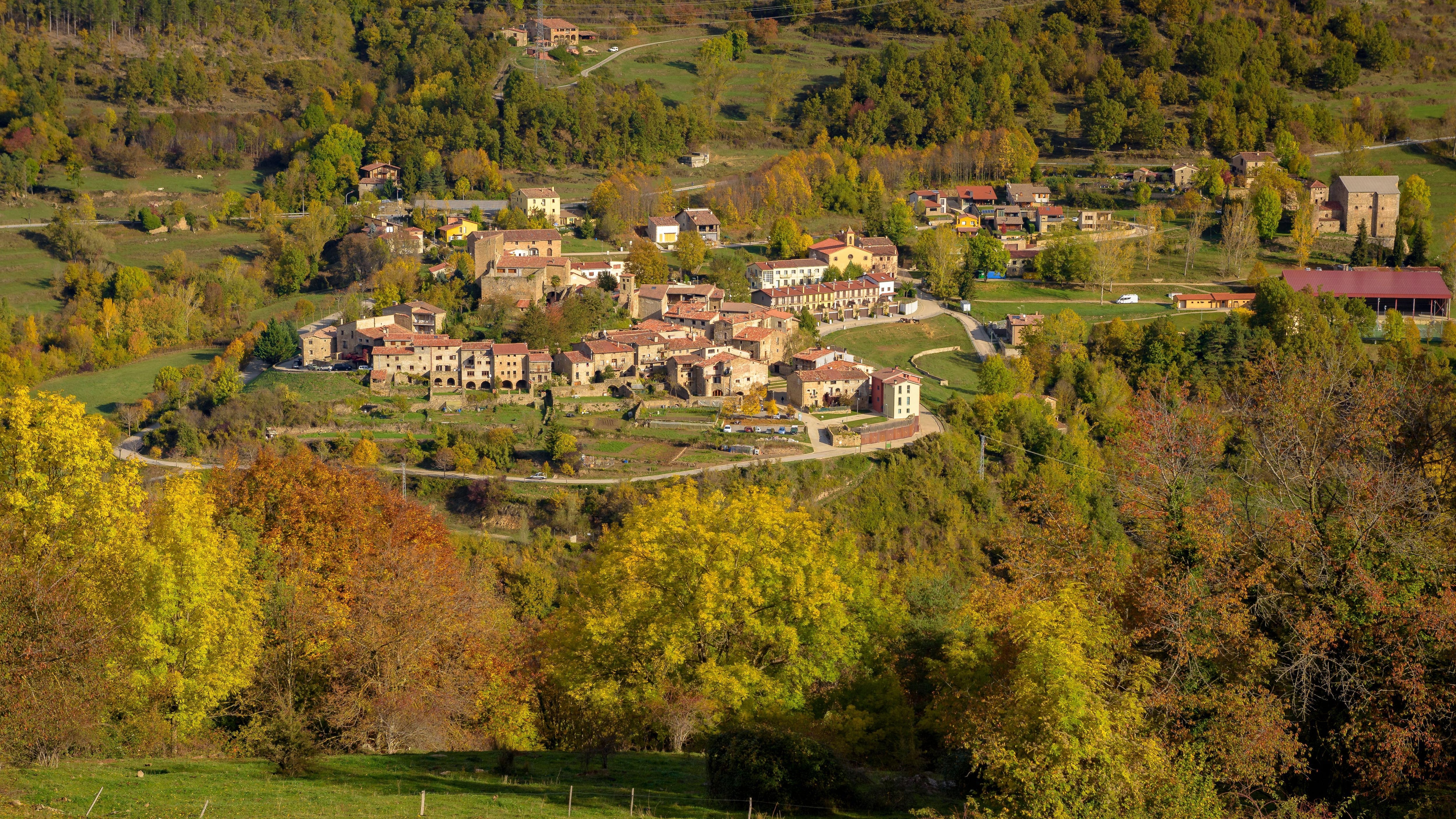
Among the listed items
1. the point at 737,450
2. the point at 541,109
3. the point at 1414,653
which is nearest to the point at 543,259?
the point at 737,450

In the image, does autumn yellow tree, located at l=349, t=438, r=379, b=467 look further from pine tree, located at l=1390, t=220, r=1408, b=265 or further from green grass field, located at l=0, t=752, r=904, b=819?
pine tree, located at l=1390, t=220, r=1408, b=265

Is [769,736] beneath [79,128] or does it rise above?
beneath

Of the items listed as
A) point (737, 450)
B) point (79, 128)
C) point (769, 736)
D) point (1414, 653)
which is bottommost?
point (737, 450)

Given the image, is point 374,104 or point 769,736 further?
point 374,104

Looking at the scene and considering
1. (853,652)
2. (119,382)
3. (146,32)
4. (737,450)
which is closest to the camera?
(853,652)

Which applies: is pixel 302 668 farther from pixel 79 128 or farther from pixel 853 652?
pixel 79 128

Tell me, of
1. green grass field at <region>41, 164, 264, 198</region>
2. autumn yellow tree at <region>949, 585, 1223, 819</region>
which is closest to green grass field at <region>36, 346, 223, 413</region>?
green grass field at <region>41, 164, 264, 198</region>


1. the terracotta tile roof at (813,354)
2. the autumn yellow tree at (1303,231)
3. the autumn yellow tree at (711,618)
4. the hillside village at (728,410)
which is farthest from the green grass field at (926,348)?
the autumn yellow tree at (711,618)
